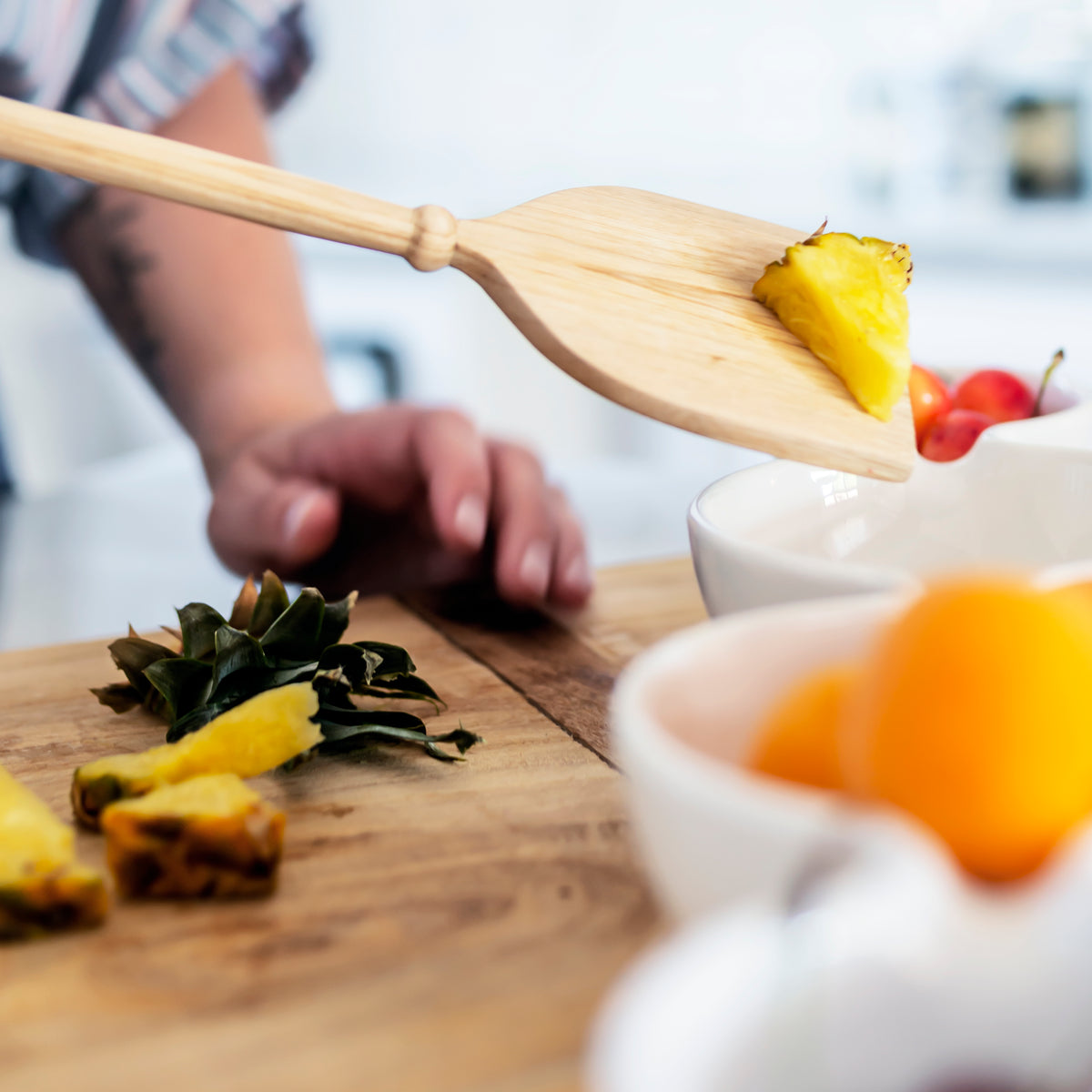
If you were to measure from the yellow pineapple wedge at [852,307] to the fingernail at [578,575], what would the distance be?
0.21 m

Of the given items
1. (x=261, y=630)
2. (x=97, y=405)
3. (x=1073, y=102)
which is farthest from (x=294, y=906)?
(x=1073, y=102)

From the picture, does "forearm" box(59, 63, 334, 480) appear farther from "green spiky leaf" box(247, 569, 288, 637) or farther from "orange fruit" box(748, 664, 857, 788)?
"orange fruit" box(748, 664, 857, 788)

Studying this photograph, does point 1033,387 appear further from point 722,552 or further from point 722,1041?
point 722,1041

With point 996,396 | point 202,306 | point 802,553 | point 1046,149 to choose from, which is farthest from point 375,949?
point 1046,149

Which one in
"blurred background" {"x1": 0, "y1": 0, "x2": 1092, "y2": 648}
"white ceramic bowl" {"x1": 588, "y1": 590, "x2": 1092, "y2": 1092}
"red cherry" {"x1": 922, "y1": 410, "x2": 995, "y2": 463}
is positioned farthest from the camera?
"blurred background" {"x1": 0, "y1": 0, "x2": 1092, "y2": 648}

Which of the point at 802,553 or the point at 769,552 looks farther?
the point at 802,553

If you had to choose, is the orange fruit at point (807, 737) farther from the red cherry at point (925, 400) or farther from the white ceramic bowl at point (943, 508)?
the red cherry at point (925, 400)

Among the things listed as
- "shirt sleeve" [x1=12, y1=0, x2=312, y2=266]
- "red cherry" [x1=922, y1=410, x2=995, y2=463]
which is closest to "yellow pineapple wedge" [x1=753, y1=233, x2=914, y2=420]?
"red cherry" [x1=922, y1=410, x2=995, y2=463]

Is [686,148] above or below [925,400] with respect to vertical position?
above

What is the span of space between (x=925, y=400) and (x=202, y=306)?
2.21 ft

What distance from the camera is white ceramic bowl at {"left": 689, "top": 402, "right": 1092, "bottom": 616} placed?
22.8 inches

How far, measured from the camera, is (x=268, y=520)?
2.68 ft

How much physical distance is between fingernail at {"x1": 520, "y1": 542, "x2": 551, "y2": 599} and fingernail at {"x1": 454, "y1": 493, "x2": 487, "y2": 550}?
3cm

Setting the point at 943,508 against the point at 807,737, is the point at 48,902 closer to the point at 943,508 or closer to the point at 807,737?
the point at 807,737
